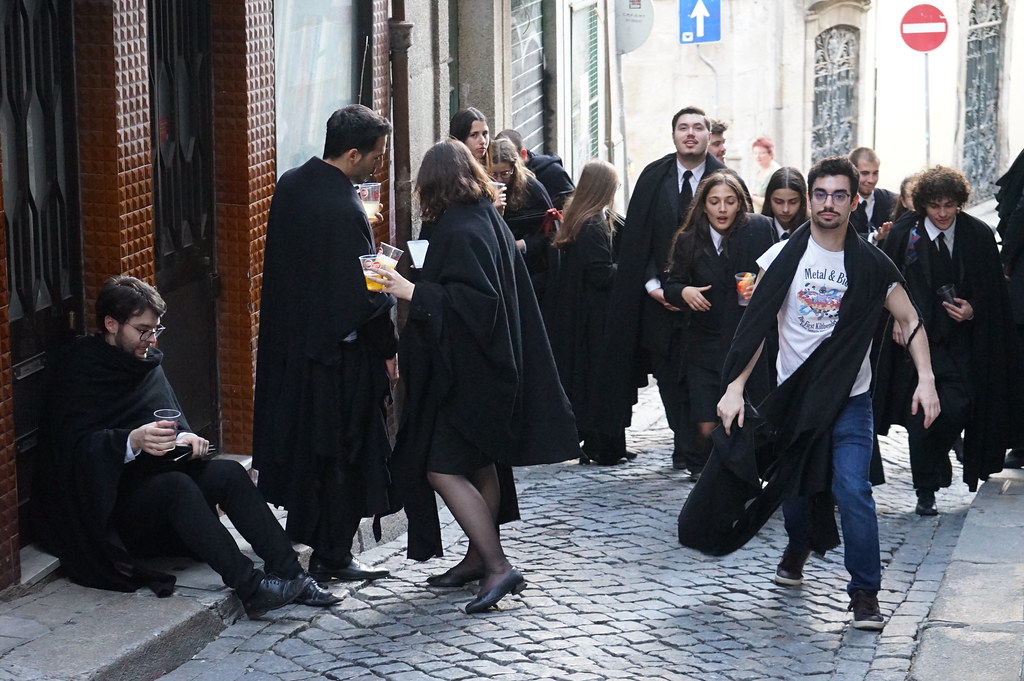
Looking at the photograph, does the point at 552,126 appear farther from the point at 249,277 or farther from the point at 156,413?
the point at 156,413

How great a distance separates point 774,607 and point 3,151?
11.0ft

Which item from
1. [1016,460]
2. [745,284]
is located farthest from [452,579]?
[1016,460]

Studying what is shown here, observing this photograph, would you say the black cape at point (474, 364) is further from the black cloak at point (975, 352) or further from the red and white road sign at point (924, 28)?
the red and white road sign at point (924, 28)

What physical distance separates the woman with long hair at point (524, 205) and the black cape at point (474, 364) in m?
2.66

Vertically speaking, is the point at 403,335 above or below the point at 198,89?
below

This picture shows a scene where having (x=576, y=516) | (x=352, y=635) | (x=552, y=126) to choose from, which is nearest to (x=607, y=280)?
(x=576, y=516)

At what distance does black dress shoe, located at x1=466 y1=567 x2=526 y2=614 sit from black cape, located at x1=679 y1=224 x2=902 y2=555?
0.74 metres

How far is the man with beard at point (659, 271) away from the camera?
344 inches

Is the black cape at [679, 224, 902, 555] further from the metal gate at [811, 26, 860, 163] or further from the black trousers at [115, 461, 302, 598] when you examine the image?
the metal gate at [811, 26, 860, 163]

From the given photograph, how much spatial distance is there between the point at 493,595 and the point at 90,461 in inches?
61.2

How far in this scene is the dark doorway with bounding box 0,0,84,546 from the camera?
241 inches

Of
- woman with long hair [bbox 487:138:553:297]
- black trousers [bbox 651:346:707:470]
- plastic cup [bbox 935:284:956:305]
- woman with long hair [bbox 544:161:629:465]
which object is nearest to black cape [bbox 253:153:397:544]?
black trousers [bbox 651:346:707:470]

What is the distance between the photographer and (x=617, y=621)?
6332mm

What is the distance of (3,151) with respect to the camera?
19.7 ft
